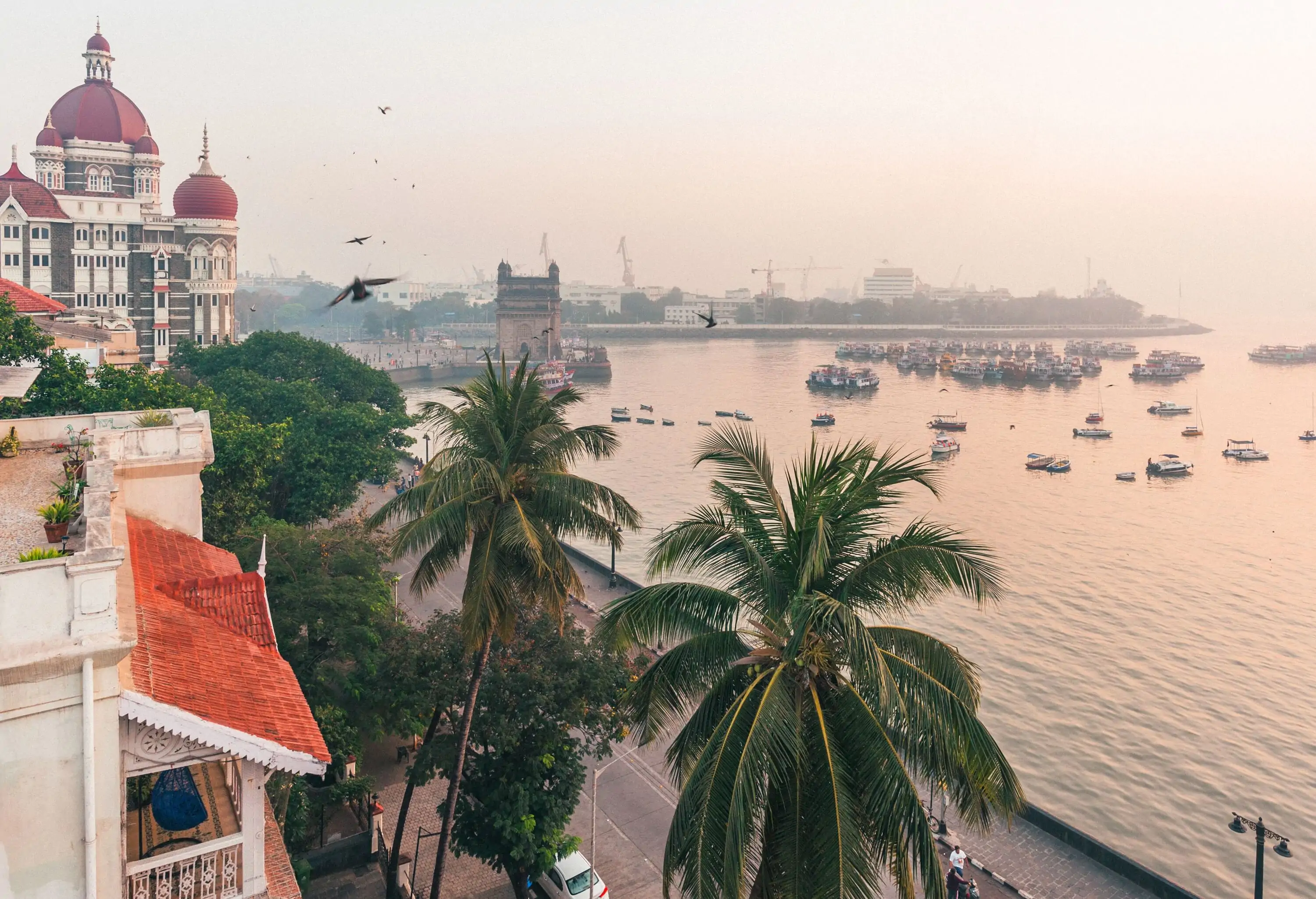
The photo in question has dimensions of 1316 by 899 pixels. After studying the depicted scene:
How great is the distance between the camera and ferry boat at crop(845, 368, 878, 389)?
102375 mm

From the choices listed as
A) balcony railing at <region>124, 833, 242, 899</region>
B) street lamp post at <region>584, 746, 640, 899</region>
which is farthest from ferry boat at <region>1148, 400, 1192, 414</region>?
balcony railing at <region>124, 833, 242, 899</region>

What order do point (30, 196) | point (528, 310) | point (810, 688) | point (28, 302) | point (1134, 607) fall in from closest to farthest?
point (810, 688)
point (28, 302)
point (1134, 607)
point (30, 196)
point (528, 310)

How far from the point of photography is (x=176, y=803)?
777 centimetres

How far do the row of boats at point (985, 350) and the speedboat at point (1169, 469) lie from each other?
6815cm

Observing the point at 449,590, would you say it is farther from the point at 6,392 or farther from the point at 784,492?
the point at 784,492

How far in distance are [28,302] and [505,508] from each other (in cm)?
2380

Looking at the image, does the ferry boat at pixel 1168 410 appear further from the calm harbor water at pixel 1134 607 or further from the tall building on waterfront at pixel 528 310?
the tall building on waterfront at pixel 528 310

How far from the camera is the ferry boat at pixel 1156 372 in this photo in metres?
117

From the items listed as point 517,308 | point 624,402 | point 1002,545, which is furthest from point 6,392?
point 517,308

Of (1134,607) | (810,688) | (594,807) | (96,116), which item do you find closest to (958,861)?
(594,807)

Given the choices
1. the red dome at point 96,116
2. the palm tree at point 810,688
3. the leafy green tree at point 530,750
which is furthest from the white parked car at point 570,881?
the red dome at point 96,116

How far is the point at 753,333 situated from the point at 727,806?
195m

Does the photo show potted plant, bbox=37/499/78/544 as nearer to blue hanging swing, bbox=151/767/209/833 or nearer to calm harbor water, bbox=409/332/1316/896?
blue hanging swing, bbox=151/767/209/833

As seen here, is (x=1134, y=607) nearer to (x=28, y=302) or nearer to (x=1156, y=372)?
(x=28, y=302)
